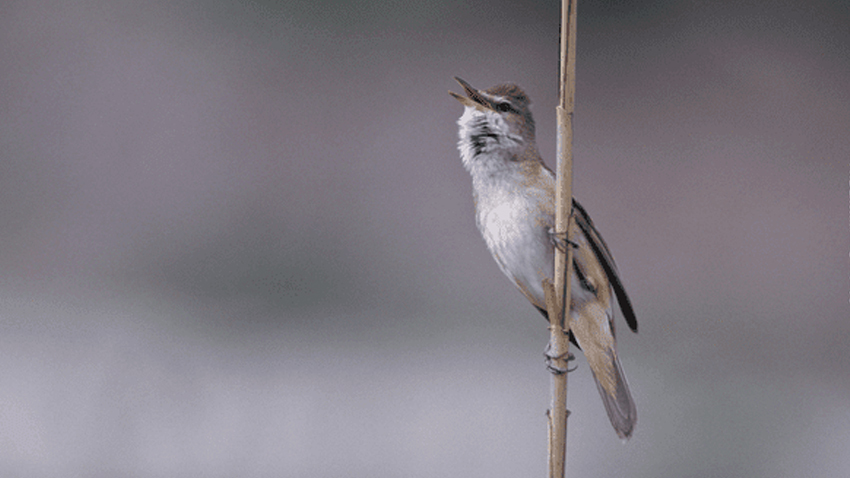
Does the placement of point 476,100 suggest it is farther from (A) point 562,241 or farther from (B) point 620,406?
(B) point 620,406

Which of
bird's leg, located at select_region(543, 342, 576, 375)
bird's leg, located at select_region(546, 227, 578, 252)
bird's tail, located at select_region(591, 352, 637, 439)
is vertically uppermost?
bird's leg, located at select_region(546, 227, 578, 252)

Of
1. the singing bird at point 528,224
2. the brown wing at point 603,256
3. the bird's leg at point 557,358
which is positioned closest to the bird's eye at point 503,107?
the singing bird at point 528,224

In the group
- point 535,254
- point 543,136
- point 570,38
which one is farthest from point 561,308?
point 543,136

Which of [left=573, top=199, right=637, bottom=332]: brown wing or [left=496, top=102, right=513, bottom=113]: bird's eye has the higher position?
[left=496, top=102, right=513, bottom=113]: bird's eye

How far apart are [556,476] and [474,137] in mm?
301

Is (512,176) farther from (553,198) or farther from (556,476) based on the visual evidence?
(556,476)

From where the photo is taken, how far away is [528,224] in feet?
1.73

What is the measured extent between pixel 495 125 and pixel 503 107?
20 mm

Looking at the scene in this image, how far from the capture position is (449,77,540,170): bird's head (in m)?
0.53

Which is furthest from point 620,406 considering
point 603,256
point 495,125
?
point 495,125

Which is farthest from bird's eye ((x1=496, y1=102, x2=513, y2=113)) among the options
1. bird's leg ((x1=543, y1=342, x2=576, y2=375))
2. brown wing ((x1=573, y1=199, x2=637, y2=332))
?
bird's leg ((x1=543, y1=342, x2=576, y2=375))

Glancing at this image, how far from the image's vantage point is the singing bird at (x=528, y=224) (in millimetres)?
528

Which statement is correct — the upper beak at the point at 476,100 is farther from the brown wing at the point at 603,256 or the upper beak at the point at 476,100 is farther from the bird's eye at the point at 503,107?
the brown wing at the point at 603,256

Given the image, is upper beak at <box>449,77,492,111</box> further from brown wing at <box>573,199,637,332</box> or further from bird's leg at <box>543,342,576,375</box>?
bird's leg at <box>543,342,576,375</box>
